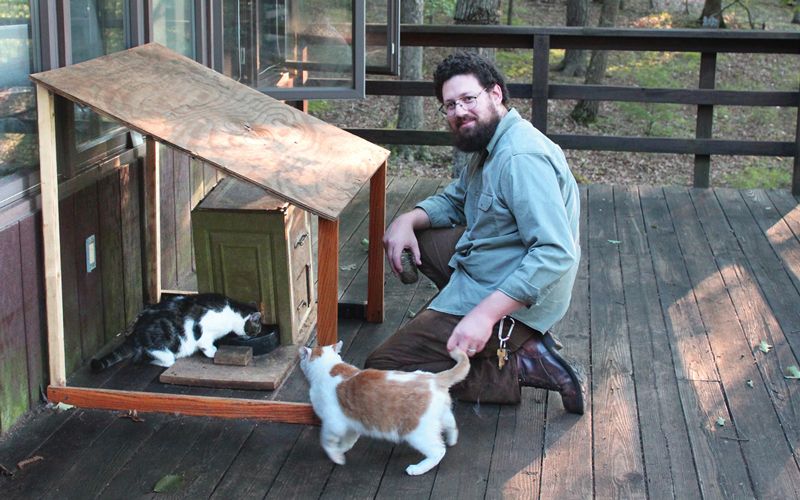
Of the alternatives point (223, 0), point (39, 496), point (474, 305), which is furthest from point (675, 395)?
point (223, 0)

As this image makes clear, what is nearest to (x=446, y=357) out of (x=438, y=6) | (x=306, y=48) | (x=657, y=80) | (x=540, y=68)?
(x=306, y=48)

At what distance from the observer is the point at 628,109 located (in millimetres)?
14469

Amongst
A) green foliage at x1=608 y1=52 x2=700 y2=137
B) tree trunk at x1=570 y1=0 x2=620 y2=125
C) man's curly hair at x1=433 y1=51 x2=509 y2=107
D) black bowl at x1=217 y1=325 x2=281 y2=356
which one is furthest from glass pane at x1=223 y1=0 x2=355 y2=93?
green foliage at x1=608 y1=52 x2=700 y2=137

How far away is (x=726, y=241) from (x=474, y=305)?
10.1 ft

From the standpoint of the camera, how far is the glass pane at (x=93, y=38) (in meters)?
4.02

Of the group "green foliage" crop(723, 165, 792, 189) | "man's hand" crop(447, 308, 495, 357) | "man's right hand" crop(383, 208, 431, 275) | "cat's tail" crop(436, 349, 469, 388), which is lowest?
"green foliage" crop(723, 165, 792, 189)

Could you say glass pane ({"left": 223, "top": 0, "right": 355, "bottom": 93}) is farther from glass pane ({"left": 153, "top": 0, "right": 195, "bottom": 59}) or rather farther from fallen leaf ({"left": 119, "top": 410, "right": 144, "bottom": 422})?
fallen leaf ({"left": 119, "top": 410, "right": 144, "bottom": 422})

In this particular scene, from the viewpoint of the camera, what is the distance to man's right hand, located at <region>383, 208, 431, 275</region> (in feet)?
13.1

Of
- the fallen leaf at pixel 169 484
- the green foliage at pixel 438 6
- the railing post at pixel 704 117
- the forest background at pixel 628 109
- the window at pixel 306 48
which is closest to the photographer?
the fallen leaf at pixel 169 484

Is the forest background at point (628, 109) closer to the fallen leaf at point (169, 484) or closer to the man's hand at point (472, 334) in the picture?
the man's hand at point (472, 334)

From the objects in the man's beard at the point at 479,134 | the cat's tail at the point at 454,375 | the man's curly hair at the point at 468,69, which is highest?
the man's curly hair at the point at 468,69

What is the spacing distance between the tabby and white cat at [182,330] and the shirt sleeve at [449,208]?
0.82m

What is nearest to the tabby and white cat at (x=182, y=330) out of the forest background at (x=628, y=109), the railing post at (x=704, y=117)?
the railing post at (x=704, y=117)

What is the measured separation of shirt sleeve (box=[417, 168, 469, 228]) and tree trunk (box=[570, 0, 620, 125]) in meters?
9.50
